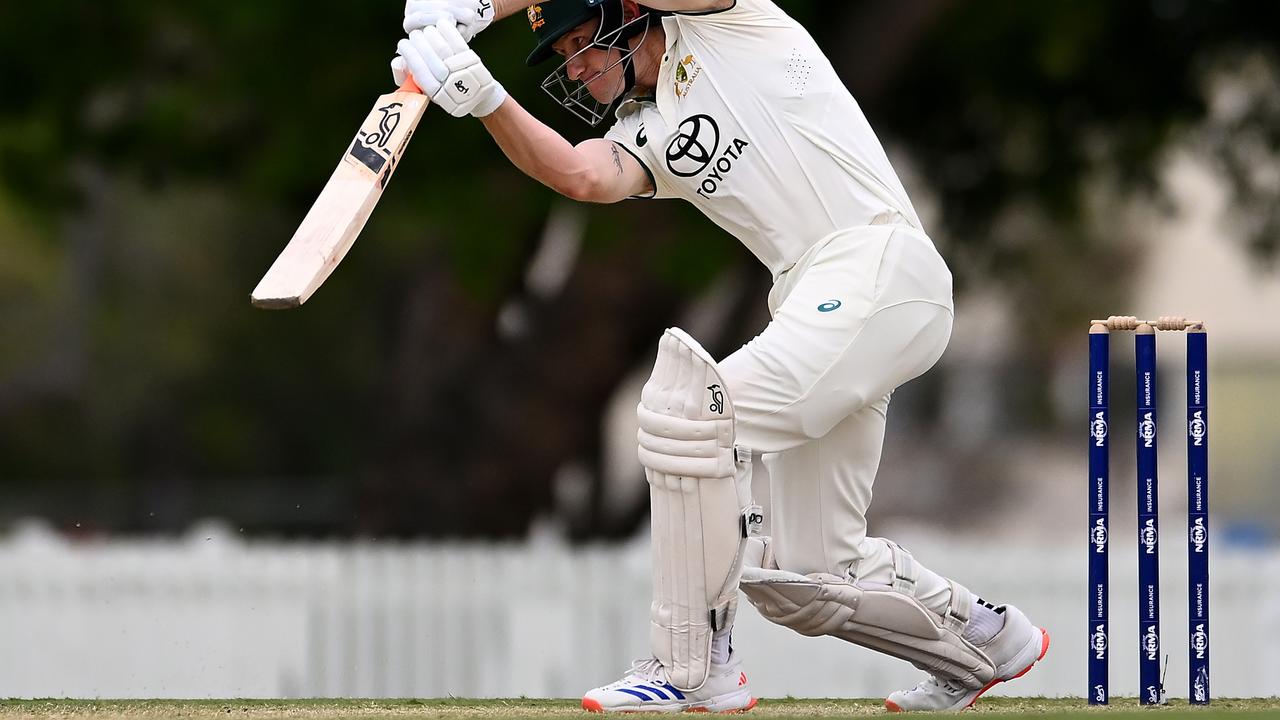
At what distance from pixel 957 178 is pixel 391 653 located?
5069 millimetres

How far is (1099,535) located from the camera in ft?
12.5

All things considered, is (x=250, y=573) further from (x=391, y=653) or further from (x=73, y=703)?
(x=73, y=703)

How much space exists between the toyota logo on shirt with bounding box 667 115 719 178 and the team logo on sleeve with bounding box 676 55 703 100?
66mm

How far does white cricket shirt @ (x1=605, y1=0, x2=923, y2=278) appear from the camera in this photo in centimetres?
376

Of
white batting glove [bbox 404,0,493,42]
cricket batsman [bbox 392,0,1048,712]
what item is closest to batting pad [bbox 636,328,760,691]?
cricket batsman [bbox 392,0,1048,712]

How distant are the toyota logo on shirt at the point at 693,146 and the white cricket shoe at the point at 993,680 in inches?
47.2

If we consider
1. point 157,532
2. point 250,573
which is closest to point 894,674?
point 250,573

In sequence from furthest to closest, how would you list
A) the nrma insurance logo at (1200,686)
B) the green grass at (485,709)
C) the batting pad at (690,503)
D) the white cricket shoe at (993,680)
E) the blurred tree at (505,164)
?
the blurred tree at (505,164), the white cricket shoe at (993,680), the nrma insurance logo at (1200,686), the green grass at (485,709), the batting pad at (690,503)

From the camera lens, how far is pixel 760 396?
3.57 meters

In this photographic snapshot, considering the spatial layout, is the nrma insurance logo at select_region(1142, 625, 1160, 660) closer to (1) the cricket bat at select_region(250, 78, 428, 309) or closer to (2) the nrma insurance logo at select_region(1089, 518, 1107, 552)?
(2) the nrma insurance logo at select_region(1089, 518, 1107, 552)

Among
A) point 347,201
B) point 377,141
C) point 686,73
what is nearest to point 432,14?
point 377,141

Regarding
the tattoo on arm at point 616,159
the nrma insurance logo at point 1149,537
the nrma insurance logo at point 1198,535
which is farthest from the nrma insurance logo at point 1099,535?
the tattoo on arm at point 616,159

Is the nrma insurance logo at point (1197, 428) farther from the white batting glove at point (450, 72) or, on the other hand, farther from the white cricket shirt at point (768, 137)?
the white batting glove at point (450, 72)

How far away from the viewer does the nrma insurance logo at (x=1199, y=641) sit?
12.6 feet
